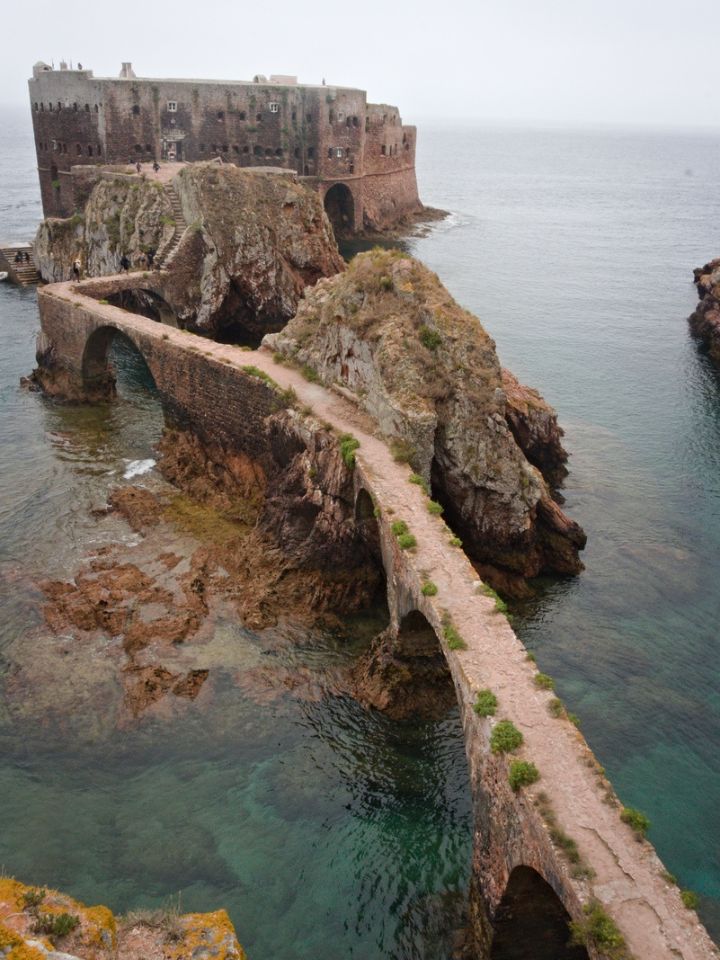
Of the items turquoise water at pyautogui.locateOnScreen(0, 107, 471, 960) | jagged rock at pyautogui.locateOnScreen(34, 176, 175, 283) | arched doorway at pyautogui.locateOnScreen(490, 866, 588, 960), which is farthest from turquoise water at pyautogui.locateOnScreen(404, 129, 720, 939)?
jagged rock at pyautogui.locateOnScreen(34, 176, 175, 283)

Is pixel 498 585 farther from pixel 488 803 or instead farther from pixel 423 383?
pixel 488 803

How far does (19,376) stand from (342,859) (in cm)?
3747

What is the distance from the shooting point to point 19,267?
222 feet

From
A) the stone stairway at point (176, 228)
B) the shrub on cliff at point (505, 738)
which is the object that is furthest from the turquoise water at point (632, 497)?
the stone stairway at point (176, 228)

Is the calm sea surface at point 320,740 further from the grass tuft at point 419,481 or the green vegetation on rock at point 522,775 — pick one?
the grass tuft at point 419,481

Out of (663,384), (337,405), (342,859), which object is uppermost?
(337,405)

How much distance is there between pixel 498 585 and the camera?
27.7 metres

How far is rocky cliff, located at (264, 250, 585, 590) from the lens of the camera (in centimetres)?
2752

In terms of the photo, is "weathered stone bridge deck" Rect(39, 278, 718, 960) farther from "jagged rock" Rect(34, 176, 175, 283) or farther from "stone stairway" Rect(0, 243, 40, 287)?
"stone stairway" Rect(0, 243, 40, 287)

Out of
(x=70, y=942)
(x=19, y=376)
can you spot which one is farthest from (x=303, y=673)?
(x=19, y=376)

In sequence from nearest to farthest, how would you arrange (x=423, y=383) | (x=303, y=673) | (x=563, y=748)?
(x=563, y=748) → (x=303, y=673) → (x=423, y=383)

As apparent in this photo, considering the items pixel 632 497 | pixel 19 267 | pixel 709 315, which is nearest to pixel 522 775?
pixel 632 497

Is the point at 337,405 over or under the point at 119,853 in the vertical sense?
over

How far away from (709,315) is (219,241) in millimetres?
35756
